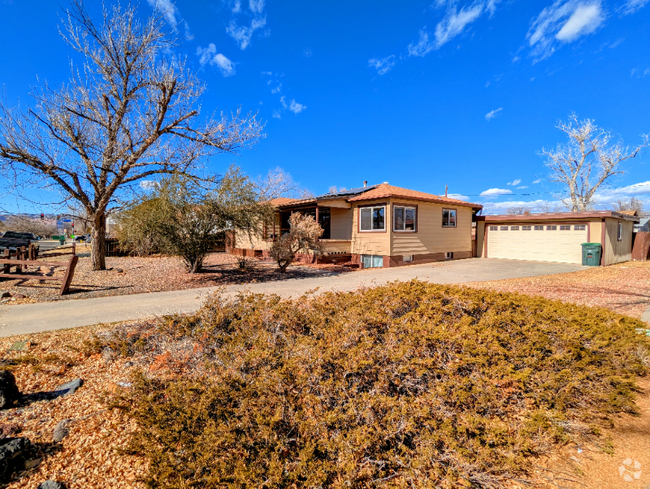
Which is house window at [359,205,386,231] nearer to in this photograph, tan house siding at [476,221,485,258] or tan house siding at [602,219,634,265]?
tan house siding at [476,221,485,258]

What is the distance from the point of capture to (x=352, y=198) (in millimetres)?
13805

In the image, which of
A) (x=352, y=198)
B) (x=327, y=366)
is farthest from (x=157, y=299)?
(x=352, y=198)

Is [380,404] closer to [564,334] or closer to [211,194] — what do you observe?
[564,334]

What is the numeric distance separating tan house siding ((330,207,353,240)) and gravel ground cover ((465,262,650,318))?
22.3ft

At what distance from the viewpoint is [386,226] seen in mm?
12836

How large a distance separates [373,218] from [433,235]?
11.8 feet

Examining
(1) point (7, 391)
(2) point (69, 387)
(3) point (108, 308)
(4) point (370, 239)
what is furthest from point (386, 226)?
(1) point (7, 391)

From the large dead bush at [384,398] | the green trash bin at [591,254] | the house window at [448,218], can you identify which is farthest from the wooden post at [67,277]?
the green trash bin at [591,254]

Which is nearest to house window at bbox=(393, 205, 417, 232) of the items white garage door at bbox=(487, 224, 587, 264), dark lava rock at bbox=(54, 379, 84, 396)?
white garage door at bbox=(487, 224, 587, 264)

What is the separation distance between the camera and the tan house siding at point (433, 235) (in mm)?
13297

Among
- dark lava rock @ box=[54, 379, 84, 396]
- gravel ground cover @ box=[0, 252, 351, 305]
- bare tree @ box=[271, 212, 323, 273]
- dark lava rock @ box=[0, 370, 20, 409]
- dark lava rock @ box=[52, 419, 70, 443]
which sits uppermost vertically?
bare tree @ box=[271, 212, 323, 273]

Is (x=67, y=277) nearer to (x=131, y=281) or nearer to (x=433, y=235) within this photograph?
(x=131, y=281)

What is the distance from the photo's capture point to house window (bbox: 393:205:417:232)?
13.0 m

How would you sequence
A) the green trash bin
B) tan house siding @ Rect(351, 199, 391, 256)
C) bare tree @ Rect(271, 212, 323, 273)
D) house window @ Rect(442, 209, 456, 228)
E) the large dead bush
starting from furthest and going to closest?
house window @ Rect(442, 209, 456, 228) < the green trash bin < tan house siding @ Rect(351, 199, 391, 256) < bare tree @ Rect(271, 212, 323, 273) < the large dead bush
